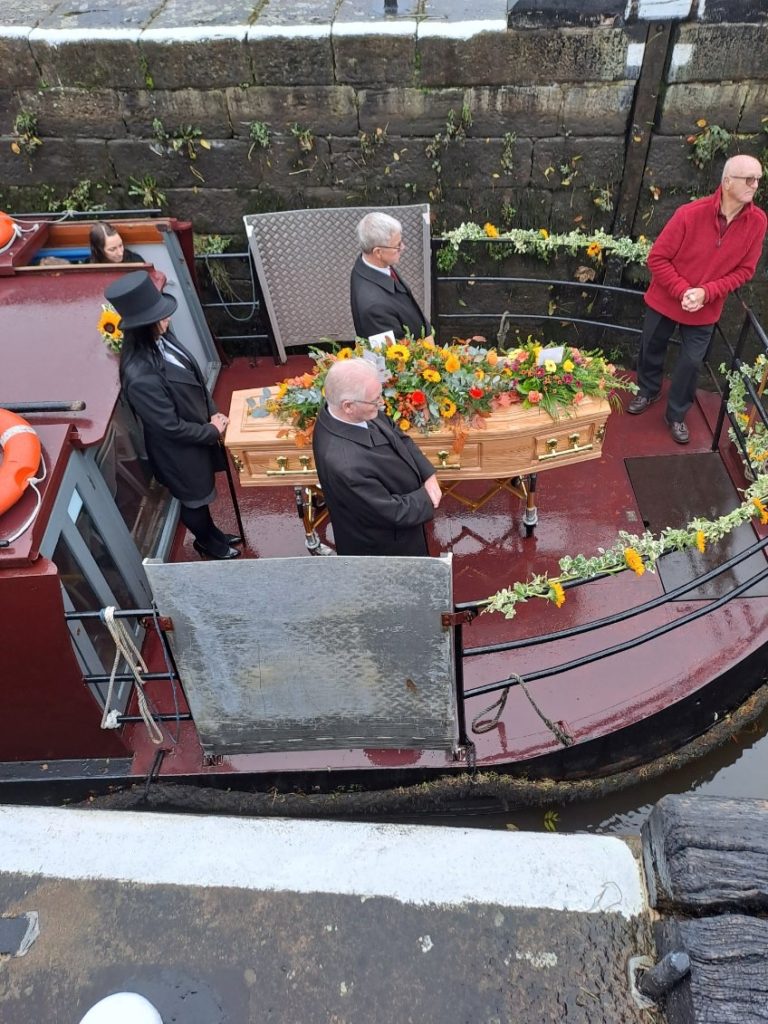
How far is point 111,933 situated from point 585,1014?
5.05ft

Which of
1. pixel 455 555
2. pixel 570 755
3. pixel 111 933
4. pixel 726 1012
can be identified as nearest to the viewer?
pixel 726 1012

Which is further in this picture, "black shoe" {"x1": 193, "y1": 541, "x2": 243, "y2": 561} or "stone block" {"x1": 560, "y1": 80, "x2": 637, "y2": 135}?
"stone block" {"x1": 560, "y1": 80, "x2": 637, "y2": 135}

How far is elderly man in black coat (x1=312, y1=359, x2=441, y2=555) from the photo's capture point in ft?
10.9

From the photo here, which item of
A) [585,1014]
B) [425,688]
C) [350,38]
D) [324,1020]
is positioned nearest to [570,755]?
[425,688]

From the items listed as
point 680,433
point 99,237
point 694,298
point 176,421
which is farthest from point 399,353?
point 680,433

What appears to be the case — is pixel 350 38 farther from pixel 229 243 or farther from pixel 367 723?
pixel 367 723

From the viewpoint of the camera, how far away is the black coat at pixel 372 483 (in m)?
3.44

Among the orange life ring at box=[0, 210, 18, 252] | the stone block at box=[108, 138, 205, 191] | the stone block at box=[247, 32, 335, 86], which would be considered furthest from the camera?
the stone block at box=[108, 138, 205, 191]

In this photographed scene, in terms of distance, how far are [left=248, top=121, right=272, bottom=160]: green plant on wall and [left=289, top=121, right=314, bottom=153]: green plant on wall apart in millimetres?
185

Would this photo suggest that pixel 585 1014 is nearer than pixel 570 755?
Yes

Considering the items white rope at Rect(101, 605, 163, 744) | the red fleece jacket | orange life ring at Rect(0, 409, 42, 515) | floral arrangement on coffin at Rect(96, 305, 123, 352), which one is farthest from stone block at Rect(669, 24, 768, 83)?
white rope at Rect(101, 605, 163, 744)

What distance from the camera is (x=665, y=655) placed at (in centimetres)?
419

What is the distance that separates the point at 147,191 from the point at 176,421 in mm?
2892

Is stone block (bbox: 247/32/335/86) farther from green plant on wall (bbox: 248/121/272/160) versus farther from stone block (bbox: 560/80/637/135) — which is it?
stone block (bbox: 560/80/637/135)
